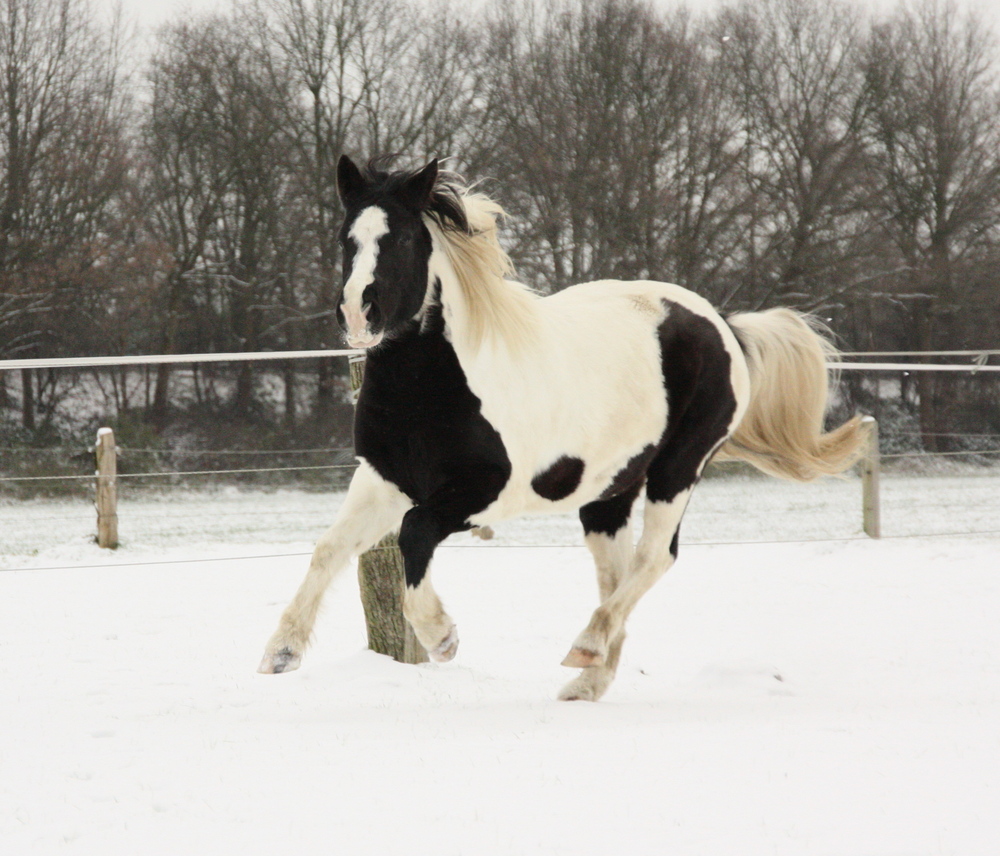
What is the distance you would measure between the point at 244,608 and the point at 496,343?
359 cm

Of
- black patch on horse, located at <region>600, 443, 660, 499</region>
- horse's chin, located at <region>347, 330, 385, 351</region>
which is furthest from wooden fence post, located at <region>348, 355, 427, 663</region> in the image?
horse's chin, located at <region>347, 330, 385, 351</region>

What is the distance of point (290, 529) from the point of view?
10.6m

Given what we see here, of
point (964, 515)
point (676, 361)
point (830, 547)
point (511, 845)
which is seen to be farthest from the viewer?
point (964, 515)

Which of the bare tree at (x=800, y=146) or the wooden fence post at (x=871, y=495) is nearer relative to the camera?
the wooden fence post at (x=871, y=495)

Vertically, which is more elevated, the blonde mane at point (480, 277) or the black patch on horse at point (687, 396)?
the blonde mane at point (480, 277)

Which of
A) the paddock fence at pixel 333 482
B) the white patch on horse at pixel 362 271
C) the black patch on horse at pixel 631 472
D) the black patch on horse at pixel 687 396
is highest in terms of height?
the white patch on horse at pixel 362 271

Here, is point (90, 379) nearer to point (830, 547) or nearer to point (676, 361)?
point (830, 547)

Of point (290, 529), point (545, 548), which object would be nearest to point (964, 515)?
point (545, 548)

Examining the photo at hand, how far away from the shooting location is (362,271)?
8.68 feet

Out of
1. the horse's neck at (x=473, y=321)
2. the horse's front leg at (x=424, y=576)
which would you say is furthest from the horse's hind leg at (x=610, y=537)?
the horse's front leg at (x=424, y=576)

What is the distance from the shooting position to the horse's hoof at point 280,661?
280 centimetres

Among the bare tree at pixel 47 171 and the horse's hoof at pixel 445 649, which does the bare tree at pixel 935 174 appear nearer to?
the bare tree at pixel 47 171

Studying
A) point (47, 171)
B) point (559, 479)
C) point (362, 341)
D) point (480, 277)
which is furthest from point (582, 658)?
point (47, 171)

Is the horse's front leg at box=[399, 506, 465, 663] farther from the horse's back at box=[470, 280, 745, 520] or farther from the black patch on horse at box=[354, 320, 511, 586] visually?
the horse's back at box=[470, 280, 745, 520]
